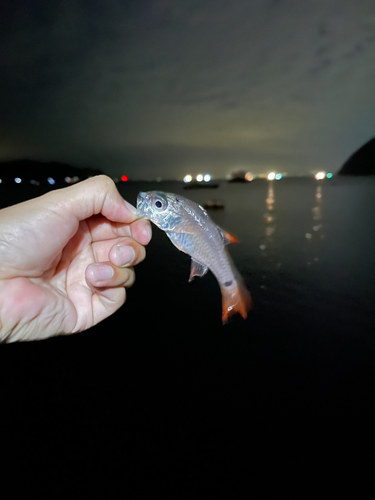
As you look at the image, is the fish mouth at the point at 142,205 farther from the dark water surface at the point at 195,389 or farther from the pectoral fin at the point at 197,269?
the dark water surface at the point at 195,389

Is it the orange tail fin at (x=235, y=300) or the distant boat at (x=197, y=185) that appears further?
the distant boat at (x=197, y=185)

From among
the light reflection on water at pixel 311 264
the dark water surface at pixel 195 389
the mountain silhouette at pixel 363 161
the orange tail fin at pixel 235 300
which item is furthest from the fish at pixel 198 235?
the mountain silhouette at pixel 363 161

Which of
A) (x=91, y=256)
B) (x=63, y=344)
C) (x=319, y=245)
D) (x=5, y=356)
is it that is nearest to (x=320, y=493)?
(x=91, y=256)

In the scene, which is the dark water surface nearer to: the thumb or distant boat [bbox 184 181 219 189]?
the thumb

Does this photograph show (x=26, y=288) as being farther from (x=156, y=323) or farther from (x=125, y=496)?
(x=156, y=323)

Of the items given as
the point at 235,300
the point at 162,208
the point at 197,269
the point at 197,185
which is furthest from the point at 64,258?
the point at 197,185

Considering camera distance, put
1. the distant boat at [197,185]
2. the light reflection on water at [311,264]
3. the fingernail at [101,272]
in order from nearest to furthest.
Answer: the fingernail at [101,272], the light reflection on water at [311,264], the distant boat at [197,185]

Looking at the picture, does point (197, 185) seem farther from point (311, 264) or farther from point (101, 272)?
point (101, 272)
